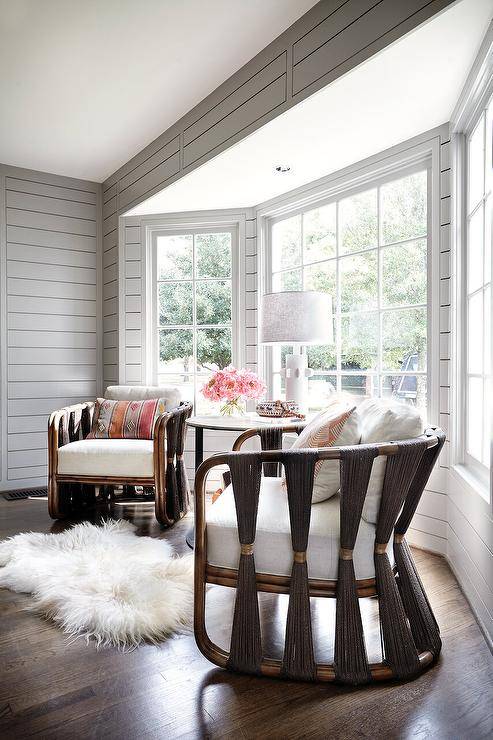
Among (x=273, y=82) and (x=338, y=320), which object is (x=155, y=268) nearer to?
(x=338, y=320)

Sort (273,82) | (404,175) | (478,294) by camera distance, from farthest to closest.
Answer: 1. (404,175)
2. (273,82)
3. (478,294)

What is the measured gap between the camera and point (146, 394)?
3654 millimetres

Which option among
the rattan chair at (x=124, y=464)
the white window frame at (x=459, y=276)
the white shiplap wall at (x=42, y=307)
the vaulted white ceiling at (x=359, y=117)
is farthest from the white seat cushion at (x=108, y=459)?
the vaulted white ceiling at (x=359, y=117)

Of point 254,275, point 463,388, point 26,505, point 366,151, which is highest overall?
point 366,151

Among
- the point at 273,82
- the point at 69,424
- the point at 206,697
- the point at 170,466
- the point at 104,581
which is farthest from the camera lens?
the point at 69,424

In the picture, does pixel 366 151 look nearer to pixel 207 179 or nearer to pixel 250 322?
pixel 207 179

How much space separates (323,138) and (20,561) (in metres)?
2.49

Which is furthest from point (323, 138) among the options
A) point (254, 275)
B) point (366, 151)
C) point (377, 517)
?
point (377, 517)

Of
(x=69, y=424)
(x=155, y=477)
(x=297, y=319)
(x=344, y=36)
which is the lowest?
(x=155, y=477)

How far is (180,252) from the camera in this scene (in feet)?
13.7

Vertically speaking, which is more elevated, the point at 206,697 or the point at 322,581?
the point at 322,581

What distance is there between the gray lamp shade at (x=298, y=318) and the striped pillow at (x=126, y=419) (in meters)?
1.04

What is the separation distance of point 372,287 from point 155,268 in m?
1.86

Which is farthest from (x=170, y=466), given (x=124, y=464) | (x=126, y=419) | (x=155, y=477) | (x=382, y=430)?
(x=382, y=430)
